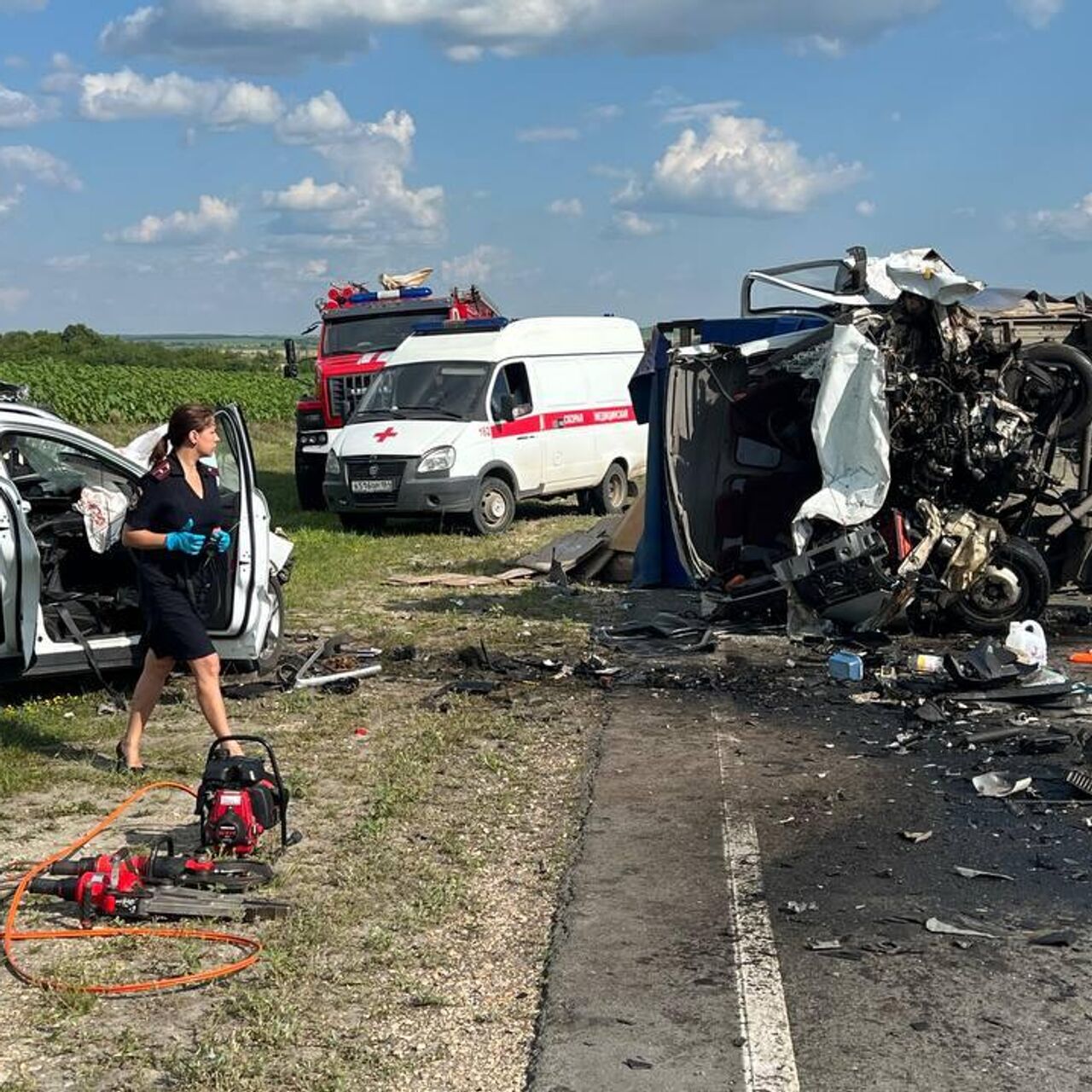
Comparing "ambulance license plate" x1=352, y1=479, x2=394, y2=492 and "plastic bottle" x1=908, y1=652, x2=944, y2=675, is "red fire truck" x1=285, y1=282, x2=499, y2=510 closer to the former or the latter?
"ambulance license plate" x1=352, y1=479, x2=394, y2=492

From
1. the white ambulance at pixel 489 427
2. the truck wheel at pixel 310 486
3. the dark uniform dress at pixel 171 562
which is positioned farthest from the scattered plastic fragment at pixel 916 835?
the truck wheel at pixel 310 486

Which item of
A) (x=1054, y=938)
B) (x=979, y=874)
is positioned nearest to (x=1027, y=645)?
(x=979, y=874)

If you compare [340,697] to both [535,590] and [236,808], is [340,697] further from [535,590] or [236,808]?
[535,590]

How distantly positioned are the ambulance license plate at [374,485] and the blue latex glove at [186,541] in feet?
34.7

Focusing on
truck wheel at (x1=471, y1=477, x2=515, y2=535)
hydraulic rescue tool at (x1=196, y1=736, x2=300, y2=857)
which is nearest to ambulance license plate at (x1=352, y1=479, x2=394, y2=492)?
truck wheel at (x1=471, y1=477, x2=515, y2=535)

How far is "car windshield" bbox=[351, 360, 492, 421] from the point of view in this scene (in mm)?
18484

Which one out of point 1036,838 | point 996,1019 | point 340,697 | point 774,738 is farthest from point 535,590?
point 996,1019

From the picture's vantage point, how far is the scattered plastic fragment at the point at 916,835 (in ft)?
21.2

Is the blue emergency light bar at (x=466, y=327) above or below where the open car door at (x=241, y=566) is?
above

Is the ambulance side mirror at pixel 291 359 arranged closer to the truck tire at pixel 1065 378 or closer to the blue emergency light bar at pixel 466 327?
the blue emergency light bar at pixel 466 327

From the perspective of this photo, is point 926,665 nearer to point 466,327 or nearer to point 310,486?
point 466,327

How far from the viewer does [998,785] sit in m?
7.23

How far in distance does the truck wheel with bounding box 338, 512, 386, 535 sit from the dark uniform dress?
1116cm

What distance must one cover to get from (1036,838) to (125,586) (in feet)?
19.0
